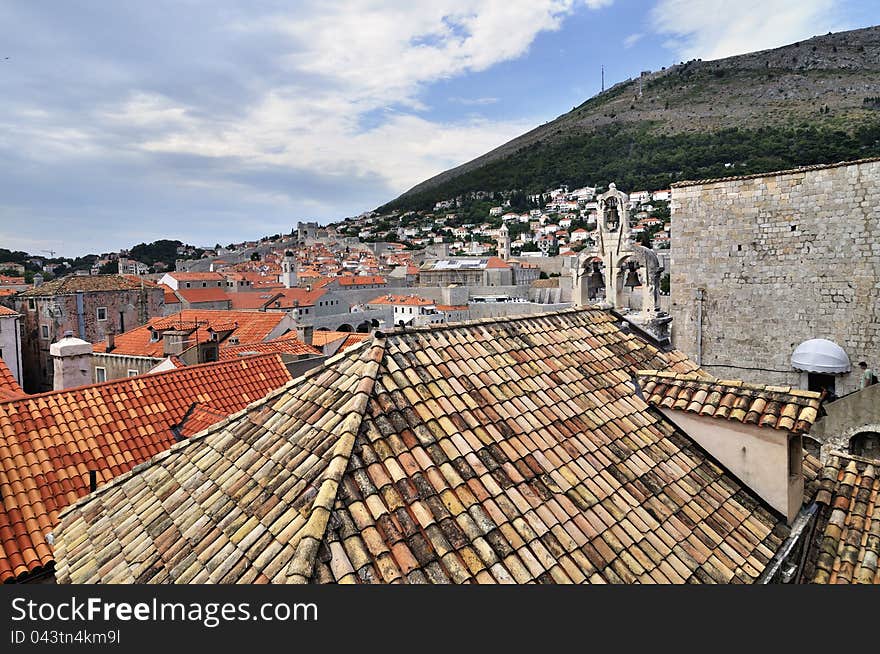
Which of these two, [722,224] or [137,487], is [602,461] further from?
[722,224]

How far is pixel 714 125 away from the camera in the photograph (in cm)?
12056

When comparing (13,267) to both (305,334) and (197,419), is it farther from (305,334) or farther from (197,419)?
(197,419)

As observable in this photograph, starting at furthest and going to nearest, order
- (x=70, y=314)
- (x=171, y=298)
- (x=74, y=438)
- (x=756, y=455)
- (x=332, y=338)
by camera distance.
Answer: (x=171, y=298) < (x=70, y=314) < (x=332, y=338) < (x=74, y=438) < (x=756, y=455)

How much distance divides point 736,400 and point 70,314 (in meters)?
32.1

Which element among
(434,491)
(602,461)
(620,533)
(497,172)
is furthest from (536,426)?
(497,172)

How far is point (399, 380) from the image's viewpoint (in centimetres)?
417

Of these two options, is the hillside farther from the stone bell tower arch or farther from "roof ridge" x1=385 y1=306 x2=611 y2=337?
"roof ridge" x1=385 y1=306 x2=611 y2=337

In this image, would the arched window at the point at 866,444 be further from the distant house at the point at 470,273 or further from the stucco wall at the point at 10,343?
the distant house at the point at 470,273

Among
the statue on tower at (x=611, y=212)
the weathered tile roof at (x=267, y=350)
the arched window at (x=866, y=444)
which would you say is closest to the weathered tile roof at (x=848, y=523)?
the arched window at (x=866, y=444)

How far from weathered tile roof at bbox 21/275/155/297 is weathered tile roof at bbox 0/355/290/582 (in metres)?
23.5

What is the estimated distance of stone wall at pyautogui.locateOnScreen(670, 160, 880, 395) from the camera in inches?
460

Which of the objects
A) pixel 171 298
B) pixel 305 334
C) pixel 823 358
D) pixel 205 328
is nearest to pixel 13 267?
pixel 171 298

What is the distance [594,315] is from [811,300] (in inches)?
341

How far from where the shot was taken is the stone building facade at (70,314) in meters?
27.8
